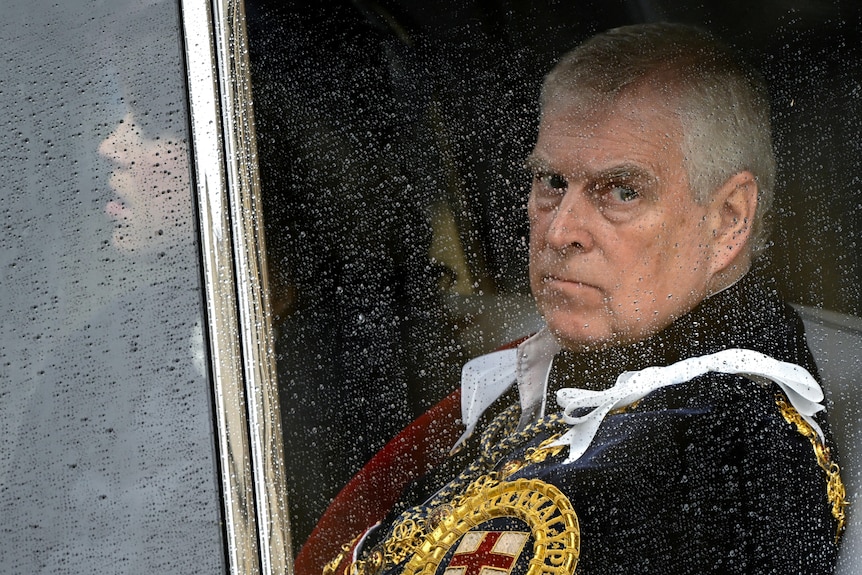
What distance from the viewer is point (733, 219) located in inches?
34.0

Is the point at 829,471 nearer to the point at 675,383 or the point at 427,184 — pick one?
the point at 675,383

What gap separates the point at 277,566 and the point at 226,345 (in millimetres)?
282

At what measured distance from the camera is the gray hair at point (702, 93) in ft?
2.82

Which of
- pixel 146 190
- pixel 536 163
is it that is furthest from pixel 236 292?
pixel 536 163

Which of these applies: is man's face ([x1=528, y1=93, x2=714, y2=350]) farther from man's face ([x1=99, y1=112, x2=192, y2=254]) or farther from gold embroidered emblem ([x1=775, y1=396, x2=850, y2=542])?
man's face ([x1=99, y1=112, x2=192, y2=254])

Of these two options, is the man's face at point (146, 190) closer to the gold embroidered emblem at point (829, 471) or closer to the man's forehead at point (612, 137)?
the man's forehead at point (612, 137)

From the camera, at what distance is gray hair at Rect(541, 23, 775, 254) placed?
2.82 feet

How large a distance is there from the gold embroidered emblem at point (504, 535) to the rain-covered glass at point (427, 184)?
126 mm

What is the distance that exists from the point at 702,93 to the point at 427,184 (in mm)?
313

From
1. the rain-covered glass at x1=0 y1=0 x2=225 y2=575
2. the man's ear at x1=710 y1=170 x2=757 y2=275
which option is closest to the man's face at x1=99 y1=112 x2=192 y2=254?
the rain-covered glass at x1=0 y1=0 x2=225 y2=575

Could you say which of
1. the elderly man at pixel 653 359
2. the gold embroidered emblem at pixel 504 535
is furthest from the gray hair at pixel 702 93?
the gold embroidered emblem at pixel 504 535

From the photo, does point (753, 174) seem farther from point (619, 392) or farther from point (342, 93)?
point (342, 93)

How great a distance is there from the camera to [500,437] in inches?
37.9

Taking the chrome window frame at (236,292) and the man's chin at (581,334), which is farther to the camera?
the chrome window frame at (236,292)
